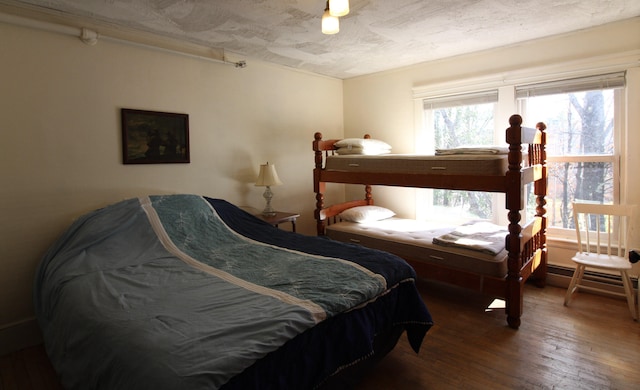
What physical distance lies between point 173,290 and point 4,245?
4.92 ft

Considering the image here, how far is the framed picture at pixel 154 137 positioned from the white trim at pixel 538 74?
8.49 feet

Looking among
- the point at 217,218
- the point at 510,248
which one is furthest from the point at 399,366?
the point at 217,218

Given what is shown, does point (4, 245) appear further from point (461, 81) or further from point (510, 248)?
point (461, 81)

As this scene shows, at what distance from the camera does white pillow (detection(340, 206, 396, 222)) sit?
13.1 ft

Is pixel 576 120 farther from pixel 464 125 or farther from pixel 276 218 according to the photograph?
Answer: pixel 276 218

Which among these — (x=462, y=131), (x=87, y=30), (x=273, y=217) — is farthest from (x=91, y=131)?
(x=462, y=131)

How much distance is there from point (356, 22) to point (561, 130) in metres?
2.17

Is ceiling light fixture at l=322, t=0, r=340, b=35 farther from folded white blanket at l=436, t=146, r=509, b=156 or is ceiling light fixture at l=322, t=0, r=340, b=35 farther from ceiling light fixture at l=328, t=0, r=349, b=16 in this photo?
folded white blanket at l=436, t=146, r=509, b=156

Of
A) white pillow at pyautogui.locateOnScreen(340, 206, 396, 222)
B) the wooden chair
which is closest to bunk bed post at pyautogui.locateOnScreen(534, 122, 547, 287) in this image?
the wooden chair

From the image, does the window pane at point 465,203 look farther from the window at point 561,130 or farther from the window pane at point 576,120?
the window pane at point 576,120

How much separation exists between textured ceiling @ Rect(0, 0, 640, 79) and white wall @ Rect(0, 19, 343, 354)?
0.29m

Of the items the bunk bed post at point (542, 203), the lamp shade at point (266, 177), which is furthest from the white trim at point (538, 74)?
the lamp shade at point (266, 177)

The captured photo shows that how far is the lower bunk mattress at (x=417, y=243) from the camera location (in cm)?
281

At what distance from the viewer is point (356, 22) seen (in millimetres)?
2826
